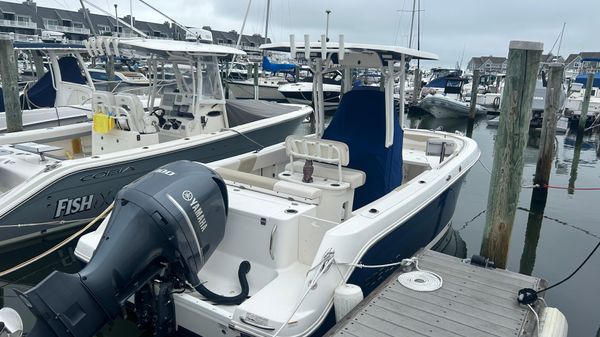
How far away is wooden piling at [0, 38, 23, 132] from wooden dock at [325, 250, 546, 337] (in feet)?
22.5

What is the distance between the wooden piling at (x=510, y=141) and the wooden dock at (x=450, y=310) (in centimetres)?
57

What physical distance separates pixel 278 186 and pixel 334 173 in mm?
667

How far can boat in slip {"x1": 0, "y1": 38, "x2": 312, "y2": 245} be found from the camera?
532cm

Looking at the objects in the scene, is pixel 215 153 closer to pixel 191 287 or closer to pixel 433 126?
pixel 191 287

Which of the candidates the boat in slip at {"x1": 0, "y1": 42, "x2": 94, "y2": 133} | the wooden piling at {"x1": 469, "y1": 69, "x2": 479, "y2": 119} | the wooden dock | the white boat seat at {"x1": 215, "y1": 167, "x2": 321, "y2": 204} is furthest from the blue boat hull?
the wooden piling at {"x1": 469, "y1": 69, "x2": 479, "y2": 119}

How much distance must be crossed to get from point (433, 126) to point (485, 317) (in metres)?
17.1

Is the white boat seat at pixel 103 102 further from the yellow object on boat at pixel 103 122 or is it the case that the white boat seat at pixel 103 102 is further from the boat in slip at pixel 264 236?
the boat in slip at pixel 264 236

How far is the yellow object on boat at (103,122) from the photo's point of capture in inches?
251

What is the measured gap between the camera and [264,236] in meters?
3.59

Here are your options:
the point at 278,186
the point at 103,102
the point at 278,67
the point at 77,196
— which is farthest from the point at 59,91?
the point at 278,67

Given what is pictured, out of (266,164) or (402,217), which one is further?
(266,164)

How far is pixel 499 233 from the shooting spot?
13.9ft

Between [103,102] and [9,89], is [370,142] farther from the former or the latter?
[9,89]

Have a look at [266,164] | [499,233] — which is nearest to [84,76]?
[266,164]
